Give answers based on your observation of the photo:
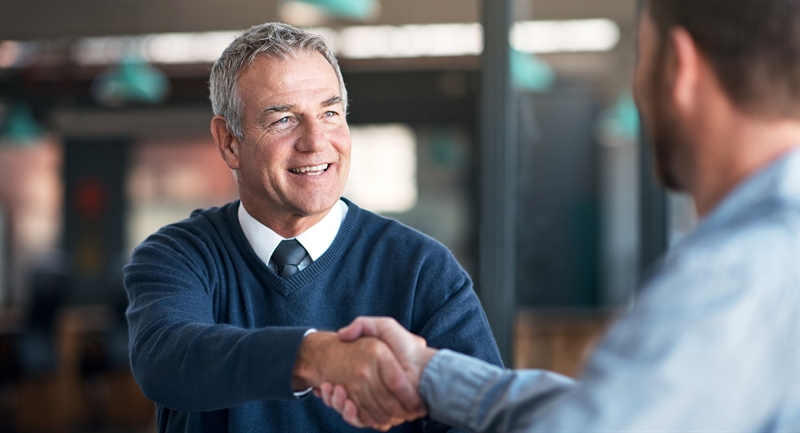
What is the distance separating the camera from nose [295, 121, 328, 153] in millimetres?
1747

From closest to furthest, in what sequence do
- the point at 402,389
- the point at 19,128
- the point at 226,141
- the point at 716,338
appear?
1. the point at 716,338
2. the point at 402,389
3. the point at 226,141
4. the point at 19,128

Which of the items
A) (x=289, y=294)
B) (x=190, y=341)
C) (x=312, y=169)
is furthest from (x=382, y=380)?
(x=312, y=169)

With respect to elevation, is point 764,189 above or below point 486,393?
above

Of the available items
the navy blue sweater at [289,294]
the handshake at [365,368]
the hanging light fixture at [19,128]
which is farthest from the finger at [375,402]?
the hanging light fixture at [19,128]

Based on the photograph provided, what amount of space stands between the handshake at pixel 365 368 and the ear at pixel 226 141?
0.60 metres

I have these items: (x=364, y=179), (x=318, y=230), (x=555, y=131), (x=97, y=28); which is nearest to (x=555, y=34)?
(x=555, y=131)

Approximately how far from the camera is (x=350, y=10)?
13.9 ft

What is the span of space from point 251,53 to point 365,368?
2.25 feet

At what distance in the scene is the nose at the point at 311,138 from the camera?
1.75 metres

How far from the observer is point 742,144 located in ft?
3.31

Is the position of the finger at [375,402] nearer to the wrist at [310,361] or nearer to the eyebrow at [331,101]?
the wrist at [310,361]

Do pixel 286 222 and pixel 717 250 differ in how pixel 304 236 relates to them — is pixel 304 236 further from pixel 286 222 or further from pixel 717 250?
pixel 717 250

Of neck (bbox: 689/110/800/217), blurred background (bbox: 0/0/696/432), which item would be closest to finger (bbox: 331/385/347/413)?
neck (bbox: 689/110/800/217)

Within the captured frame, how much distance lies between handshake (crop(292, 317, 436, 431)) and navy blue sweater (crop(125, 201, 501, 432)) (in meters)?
0.22
